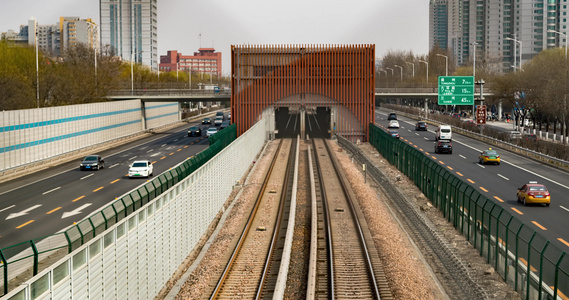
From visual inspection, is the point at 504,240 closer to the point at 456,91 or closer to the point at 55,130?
the point at 55,130

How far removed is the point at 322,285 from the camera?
21.5 meters

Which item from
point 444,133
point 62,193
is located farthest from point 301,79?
point 62,193

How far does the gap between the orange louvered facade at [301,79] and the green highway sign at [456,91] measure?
28.3ft

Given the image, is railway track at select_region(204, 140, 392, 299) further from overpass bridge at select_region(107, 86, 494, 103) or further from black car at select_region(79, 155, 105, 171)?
overpass bridge at select_region(107, 86, 494, 103)

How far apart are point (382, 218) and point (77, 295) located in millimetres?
21633

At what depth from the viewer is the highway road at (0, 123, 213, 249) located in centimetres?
3250

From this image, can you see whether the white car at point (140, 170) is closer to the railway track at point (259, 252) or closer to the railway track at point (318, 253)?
the railway track at point (259, 252)

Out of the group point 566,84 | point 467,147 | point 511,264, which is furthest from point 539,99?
point 511,264

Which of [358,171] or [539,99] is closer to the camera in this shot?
[358,171]

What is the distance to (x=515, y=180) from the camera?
47500 millimetres

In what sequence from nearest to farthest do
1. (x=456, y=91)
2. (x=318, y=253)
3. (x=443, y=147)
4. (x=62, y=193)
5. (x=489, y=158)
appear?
(x=318, y=253)
(x=62, y=193)
(x=489, y=158)
(x=443, y=147)
(x=456, y=91)

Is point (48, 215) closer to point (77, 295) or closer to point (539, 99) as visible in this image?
point (77, 295)

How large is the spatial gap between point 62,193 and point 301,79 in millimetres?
40143

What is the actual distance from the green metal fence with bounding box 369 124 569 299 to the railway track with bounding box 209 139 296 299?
24.3ft
